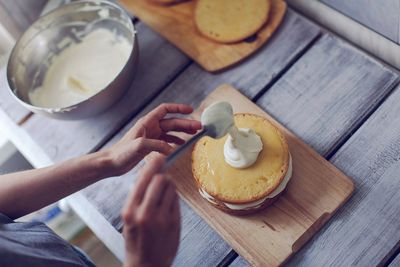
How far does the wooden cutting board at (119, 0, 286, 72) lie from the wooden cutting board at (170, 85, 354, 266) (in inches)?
7.9

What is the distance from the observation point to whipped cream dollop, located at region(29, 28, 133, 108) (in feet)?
3.10

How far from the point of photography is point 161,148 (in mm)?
755

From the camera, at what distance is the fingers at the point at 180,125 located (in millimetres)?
804

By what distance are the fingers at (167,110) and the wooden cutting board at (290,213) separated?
0.11m

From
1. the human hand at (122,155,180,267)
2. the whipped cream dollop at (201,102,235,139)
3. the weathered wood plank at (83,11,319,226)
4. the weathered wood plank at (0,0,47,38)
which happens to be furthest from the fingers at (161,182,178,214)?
→ the weathered wood plank at (0,0,47,38)

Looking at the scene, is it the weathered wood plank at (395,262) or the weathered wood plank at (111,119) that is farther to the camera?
the weathered wood plank at (111,119)

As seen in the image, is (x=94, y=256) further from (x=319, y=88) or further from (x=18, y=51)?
(x=319, y=88)

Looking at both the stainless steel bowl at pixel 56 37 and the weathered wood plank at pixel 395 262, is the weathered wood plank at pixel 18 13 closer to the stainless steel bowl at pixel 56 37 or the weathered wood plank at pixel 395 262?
the stainless steel bowl at pixel 56 37

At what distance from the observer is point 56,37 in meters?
1.02

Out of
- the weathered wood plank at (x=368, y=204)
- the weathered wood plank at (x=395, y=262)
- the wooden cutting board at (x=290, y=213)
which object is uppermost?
the wooden cutting board at (x=290, y=213)

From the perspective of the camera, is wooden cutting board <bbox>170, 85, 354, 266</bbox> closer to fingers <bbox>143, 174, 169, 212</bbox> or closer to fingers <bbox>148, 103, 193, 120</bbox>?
fingers <bbox>148, 103, 193, 120</bbox>

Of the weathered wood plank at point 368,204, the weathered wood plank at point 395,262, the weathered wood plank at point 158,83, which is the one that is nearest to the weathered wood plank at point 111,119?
the weathered wood plank at point 158,83

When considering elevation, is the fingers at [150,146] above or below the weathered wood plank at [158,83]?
above

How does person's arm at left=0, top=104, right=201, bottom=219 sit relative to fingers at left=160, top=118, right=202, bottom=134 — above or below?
above
